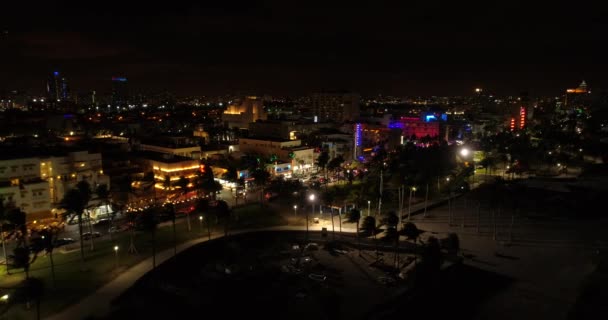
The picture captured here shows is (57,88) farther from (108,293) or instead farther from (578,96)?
(578,96)

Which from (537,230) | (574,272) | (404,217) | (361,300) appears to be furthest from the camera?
(404,217)

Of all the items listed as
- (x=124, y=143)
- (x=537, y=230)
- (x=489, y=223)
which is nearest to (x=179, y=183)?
(x=124, y=143)

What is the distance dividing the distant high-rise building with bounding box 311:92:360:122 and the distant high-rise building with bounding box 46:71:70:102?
110817mm

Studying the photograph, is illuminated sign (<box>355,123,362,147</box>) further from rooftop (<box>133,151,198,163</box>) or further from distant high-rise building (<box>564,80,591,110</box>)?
distant high-rise building (<box>564,80,591,110</box>)

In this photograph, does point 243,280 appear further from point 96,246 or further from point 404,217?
point 404,217

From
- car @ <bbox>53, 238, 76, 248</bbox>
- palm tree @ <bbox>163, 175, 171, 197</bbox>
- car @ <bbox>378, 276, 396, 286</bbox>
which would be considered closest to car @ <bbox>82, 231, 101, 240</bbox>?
car @ <bbox>53, 238, 76, 248</bbox>

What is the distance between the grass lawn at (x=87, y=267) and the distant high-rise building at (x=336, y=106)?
230 ft

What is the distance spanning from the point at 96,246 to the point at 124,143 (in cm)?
2709

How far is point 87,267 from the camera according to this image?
69.4 feet

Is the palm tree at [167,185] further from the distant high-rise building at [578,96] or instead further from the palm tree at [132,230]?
the distant high-rise building at [578,96]

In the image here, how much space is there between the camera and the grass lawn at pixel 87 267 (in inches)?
702

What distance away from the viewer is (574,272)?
21.2m

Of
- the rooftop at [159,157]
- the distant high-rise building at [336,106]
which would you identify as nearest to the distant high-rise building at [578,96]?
the distant high-rise building at [336,106]

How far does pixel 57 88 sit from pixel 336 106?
405ft
